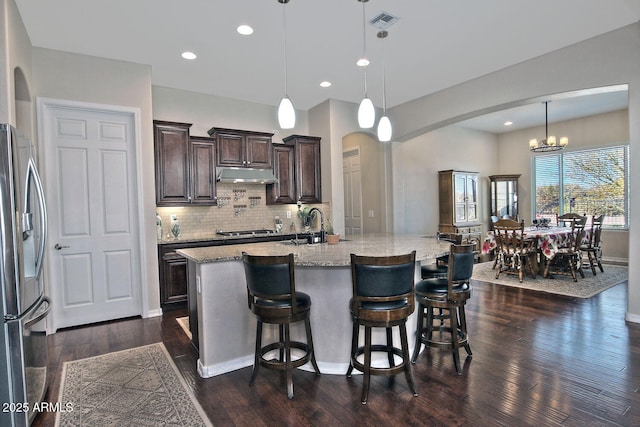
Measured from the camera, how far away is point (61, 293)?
3.95 meters

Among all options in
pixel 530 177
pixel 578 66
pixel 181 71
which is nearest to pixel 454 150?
pixel 530 177

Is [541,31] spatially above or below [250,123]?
above

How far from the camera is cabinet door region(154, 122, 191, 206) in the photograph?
465 cm

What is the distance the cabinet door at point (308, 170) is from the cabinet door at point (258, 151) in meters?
0.53

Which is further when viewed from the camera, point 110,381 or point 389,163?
point 389,163

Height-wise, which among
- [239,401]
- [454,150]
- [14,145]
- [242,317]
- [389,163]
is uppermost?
[454,150]

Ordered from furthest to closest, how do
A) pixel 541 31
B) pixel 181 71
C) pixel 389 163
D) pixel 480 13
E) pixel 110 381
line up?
pixel 389 163 → pixel 181 71 → pixel 541 31 → pixel 480 13 → pixel 110 381

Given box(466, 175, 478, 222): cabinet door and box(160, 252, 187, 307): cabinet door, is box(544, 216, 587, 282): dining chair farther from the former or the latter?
box(160, 252, 187, 307): cabinet door

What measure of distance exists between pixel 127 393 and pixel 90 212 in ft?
Answer: 8.05

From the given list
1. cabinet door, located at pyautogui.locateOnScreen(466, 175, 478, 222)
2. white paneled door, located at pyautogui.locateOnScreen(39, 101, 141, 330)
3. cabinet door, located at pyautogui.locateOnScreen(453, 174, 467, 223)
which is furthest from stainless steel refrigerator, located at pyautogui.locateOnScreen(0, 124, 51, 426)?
cabinet door, located at pyautogui.locateOnScreen(466, 175, 478, 222)

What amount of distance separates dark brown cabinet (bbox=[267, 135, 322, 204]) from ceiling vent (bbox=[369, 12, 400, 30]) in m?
2.62

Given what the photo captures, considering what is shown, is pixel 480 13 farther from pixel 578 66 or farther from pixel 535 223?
pixel 535 223

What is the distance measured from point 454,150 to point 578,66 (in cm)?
454

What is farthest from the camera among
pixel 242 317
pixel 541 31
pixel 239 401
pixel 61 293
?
pixel 61 293
